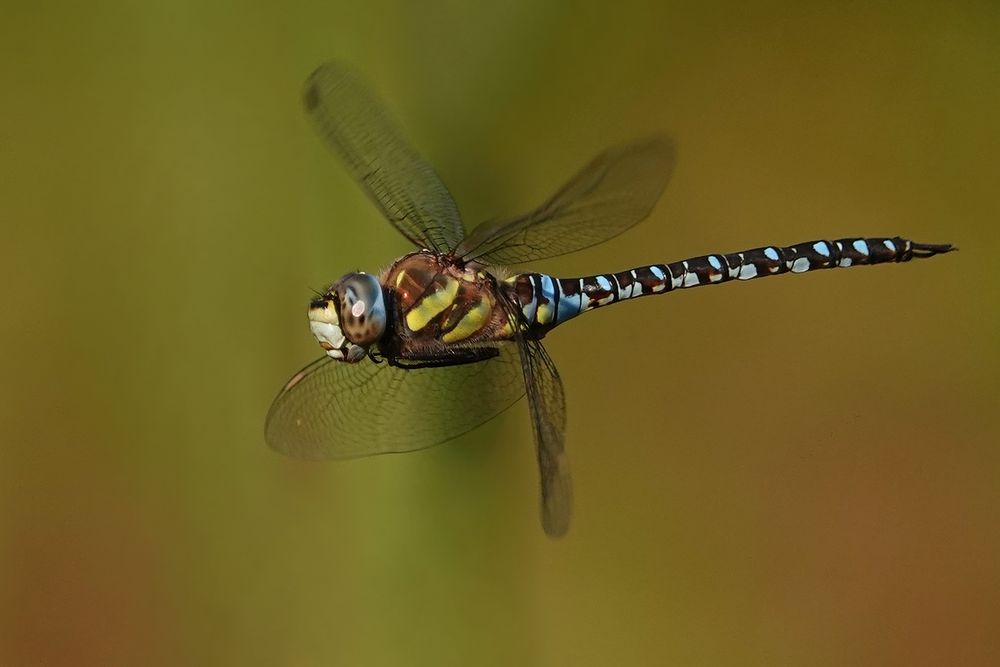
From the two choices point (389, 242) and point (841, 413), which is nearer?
point (841, 413)

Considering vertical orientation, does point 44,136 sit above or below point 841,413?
above

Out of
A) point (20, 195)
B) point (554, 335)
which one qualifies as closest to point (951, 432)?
point (554, 335)

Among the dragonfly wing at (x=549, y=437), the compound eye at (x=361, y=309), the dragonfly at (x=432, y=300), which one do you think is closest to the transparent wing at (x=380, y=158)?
the dragonfly at (x=432, y=300)

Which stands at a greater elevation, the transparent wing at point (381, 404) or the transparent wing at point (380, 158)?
the transparent wing at point (380, 158)

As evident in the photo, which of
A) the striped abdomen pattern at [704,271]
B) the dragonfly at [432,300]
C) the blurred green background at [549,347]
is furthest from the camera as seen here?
the blurred green background at [549,347]

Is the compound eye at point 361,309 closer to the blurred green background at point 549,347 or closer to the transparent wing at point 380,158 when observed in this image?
the transparent wing at point 380,158

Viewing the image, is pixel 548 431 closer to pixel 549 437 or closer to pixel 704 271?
pixel 549 437

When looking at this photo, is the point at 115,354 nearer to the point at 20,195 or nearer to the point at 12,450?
the point at 12,450

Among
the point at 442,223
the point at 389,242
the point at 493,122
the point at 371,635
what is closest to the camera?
the point at 442,223

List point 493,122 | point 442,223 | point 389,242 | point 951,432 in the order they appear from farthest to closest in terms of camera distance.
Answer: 1. point 493,122
2. point 389,242
3. point 951,432
4. point 442,223
